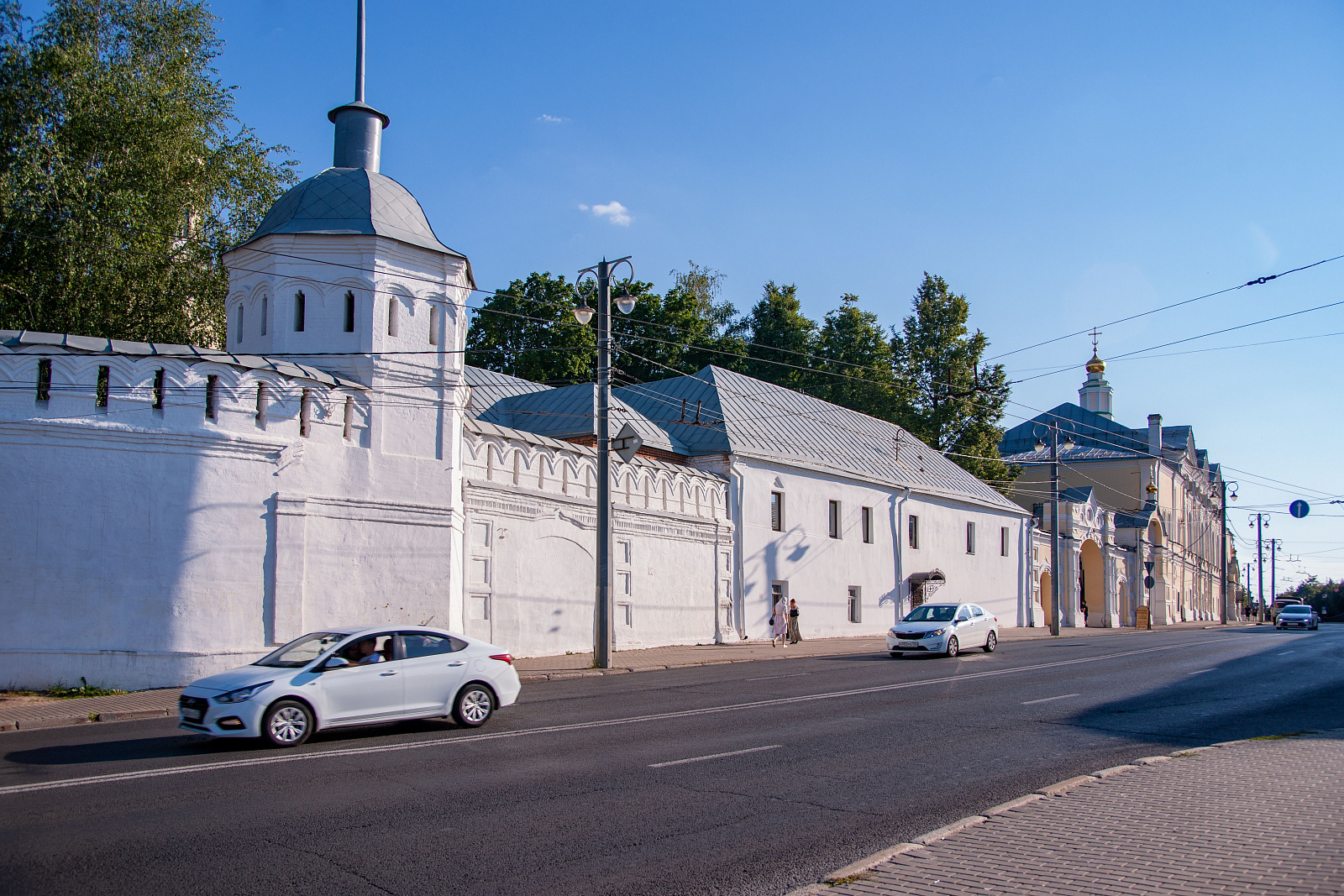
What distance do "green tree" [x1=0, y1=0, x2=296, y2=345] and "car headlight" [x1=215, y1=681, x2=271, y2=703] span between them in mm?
17889

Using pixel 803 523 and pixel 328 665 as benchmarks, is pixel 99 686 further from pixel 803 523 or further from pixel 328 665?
pixel 803 523

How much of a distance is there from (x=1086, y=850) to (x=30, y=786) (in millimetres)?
8538

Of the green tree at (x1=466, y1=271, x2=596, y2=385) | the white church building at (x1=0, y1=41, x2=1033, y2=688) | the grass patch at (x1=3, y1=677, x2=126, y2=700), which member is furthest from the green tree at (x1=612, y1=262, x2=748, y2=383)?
the grass patch at (x1=3, y1=677, x2=126, y2=700)

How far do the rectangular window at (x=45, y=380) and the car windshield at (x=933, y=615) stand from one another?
772 inches

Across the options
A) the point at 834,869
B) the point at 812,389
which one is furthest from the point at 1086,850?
the point at 812,389

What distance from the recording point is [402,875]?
607cm

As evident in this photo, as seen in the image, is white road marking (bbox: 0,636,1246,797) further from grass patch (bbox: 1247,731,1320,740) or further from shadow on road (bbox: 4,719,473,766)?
grass patch (bbox: 1247,731,1320,740)

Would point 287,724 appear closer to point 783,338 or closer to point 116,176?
point 116,176

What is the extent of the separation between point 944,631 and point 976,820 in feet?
60.9

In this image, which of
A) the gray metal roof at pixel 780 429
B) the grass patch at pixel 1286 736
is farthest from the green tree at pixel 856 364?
the grass patch at pixel 1286 736

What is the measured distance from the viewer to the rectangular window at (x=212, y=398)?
17219 millimetres

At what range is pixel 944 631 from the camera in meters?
Result: 24.9

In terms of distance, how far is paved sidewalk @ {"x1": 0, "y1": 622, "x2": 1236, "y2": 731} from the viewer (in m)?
13.5

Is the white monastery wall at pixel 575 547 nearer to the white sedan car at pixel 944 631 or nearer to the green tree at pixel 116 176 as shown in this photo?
the white sedan car at pixel 944 631
